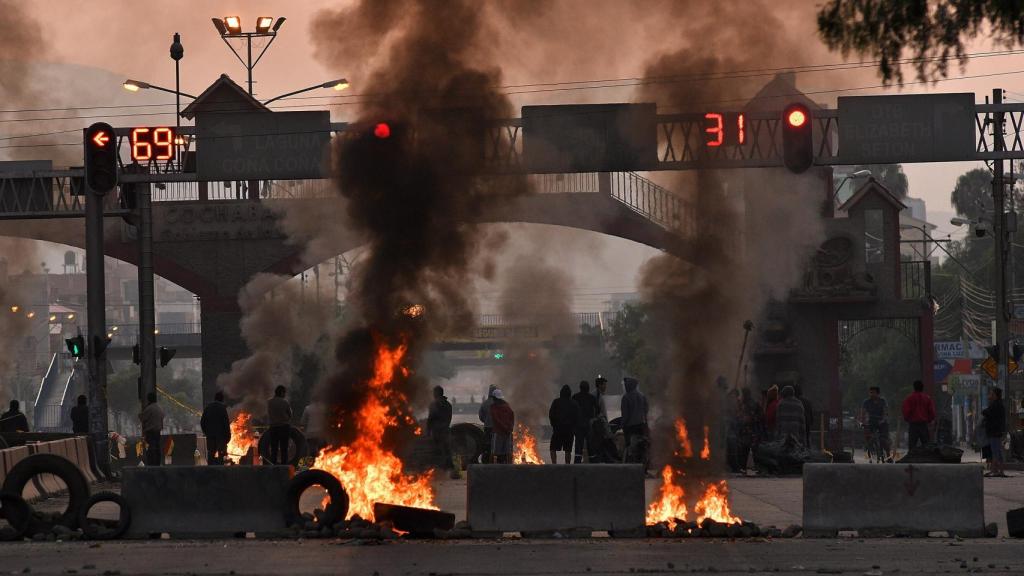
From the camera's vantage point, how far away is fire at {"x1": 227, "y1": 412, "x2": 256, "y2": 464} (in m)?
31.1

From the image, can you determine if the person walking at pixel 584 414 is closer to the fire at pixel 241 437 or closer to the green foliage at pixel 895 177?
the fire at pixel 241 437

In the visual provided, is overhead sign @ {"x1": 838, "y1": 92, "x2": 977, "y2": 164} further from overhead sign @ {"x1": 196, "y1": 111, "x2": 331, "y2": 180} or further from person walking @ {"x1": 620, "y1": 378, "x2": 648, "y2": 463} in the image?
overhead sign @ {"x1": 196, "y1": 111, "x2": 331, "y2": 180}

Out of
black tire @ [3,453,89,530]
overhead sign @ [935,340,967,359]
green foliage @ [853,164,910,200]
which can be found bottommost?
black tire @ [3,453,89,530]

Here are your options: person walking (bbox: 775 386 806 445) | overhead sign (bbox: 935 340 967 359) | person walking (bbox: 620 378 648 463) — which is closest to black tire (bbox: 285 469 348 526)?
person walking (bbox: 620 378 648 463)

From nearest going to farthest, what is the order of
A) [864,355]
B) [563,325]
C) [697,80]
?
[697,80]
[563,325]
[864,355]

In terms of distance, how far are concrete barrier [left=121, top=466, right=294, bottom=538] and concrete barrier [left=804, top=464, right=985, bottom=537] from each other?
5.00 meters

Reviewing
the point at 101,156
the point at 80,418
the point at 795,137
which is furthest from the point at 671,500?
the point at 80,418

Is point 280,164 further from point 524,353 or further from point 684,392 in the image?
point 524,353

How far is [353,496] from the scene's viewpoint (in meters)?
15.8

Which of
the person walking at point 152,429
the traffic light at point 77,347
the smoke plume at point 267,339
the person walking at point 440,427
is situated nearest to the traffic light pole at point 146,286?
the traffic light at point 77,347

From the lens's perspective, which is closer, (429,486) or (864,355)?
(429,486)

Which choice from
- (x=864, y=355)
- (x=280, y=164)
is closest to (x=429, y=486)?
(x=280, y=164)

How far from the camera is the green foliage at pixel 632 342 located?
6644cm

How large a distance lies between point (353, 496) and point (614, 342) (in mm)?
64147
